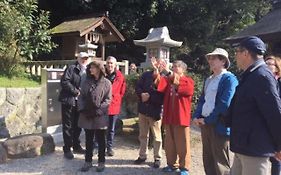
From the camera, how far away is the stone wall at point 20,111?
345 inches

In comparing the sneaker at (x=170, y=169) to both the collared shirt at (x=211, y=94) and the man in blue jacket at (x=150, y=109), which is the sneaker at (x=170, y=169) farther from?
the collared shirt at (x=211, y=94)

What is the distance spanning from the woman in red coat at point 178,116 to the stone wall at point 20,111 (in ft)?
14.0

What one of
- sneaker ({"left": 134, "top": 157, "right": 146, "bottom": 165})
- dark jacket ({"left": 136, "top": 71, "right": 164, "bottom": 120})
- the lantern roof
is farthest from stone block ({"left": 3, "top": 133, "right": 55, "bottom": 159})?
the lantern roof

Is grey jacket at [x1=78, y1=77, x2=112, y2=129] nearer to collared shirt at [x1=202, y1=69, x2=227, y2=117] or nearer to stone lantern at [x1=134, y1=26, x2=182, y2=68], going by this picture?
collared shirt at [x1=202, y1=69, x2=227, y2=117]

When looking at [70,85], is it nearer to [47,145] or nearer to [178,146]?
[47,145]

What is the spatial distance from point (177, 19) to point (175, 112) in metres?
13.9

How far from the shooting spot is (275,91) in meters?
3.28

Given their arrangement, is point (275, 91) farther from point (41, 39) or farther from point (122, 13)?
point (122, 13)

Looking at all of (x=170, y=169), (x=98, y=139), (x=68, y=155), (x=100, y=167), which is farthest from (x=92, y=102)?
(x=170, y=169)

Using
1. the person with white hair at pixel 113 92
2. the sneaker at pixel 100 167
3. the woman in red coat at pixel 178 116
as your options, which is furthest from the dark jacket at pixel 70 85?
the woman in red coat at pixel 178 116

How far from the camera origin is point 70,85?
6.38m

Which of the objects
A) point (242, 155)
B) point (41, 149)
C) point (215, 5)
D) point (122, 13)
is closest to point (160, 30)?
point (41, 149)

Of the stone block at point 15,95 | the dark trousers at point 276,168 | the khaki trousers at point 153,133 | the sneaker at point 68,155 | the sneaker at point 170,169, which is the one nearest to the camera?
the dark trousers at point 276,168

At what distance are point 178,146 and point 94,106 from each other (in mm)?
1413
